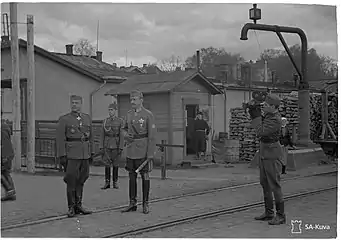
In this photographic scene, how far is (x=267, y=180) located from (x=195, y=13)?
1.76 m

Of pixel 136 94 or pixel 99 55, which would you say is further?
pixel 136 94

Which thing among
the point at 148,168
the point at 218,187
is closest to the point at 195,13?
the point at 148,168

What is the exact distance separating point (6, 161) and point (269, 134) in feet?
7.99

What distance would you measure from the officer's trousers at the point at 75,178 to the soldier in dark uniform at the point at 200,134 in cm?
267

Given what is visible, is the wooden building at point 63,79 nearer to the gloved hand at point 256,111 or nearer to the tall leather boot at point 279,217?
the gloved hand at point 256,111

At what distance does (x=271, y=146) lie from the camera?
21.6 ft

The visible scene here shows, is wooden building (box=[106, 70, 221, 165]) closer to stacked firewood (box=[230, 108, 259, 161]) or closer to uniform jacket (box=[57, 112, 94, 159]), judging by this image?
uniform jacket (box=[57, 112, 94, 159])

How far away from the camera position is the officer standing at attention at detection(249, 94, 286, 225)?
654 centimetres

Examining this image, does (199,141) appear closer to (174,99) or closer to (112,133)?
(174,99)

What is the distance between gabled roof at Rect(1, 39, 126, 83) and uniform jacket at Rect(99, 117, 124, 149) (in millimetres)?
524

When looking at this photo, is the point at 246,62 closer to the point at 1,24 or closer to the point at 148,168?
the point at 148,168

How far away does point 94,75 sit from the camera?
22.4 ft

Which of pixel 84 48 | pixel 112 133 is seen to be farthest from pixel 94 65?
pixel 112 133

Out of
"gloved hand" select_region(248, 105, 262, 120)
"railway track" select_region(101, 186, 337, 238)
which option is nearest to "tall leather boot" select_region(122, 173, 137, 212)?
"railway track" select_region(101, 186, 337, 238)
